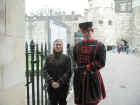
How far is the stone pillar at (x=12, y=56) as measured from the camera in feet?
5.39

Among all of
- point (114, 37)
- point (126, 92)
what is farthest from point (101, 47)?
point (114, 37)

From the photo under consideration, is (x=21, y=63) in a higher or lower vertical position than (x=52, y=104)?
higher

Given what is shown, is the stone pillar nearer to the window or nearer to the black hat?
the black hat

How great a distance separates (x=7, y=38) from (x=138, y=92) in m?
4.24

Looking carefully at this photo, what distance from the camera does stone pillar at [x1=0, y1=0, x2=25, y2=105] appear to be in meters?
1.64

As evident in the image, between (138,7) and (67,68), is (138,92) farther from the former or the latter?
(138,7)

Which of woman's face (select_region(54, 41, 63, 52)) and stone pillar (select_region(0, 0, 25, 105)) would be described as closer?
stone pillar (select_region(0, 0, 25, 105))

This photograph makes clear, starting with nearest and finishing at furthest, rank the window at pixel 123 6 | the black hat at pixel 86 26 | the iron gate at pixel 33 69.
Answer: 1. the black hat at pixel 86 26
2. the iron gate at pixel 33 69
3. the window at pixel 123 6

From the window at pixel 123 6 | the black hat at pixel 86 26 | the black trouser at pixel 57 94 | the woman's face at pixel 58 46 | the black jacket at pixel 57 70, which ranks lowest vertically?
the black trouser at pixel 57 94

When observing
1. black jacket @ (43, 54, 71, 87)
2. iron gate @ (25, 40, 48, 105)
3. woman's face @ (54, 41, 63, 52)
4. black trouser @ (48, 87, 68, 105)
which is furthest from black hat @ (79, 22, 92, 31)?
black trouser @ (48, 87, 68, 105)

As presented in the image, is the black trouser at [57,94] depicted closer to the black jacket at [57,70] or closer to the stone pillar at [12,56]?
the black jacket at [57,70]

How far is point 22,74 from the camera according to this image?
1970 mm

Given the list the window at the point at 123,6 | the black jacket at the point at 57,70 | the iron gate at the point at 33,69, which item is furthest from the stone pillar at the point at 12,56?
the window at the point at 123,6

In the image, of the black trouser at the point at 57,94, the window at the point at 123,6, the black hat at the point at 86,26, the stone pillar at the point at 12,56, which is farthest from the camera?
the window at the point at 123,6
